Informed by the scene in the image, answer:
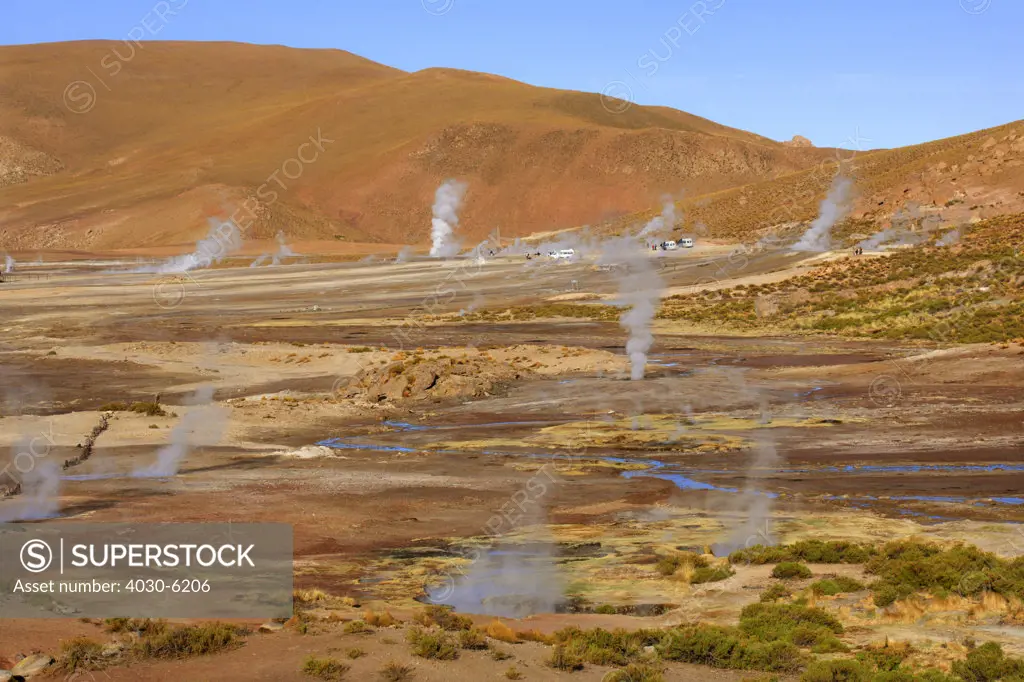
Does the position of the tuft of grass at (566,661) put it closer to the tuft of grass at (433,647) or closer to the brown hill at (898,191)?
the tuft of grass at (433,647)

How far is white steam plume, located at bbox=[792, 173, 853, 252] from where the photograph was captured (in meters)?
106

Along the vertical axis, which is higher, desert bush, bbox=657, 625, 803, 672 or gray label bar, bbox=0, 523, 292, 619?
gray label bar, bbox=0, 523, 292, 619

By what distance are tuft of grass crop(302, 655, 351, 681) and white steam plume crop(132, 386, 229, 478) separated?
1588 centimetres

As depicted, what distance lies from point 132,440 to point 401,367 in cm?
1145

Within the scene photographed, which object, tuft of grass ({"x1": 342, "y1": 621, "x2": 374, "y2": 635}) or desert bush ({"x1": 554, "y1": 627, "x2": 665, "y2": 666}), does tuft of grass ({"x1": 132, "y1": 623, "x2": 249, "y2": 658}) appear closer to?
tuft of grass ({"x1": 342, "y1": 621, "x2": 374, "y2": 635})

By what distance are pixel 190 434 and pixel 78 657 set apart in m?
21.2

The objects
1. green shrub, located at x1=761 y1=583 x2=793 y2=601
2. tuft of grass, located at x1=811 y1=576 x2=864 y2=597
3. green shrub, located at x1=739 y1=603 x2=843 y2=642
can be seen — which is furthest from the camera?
tuft of grass, located at x1=811 y1=576 x2=864 y2=597

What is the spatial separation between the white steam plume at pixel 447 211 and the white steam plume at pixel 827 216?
49.7 metres

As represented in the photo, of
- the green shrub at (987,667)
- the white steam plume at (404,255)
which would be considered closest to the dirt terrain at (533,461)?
the green shrub at (987,667)

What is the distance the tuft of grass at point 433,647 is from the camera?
13680mm

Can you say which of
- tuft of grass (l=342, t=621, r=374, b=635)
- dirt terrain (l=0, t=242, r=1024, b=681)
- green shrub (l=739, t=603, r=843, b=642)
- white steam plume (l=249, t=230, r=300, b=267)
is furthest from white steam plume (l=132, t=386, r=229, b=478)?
white steam plume (l=249, t=230, r=300, b=267)

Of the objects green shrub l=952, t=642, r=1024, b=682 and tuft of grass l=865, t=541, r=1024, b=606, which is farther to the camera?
tuft of grass l=865, t=541, r=1024, b=606

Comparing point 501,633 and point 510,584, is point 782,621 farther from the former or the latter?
point 510,584

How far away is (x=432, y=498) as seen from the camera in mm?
25141
